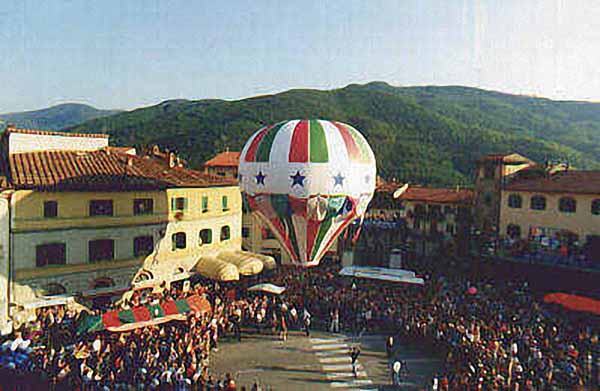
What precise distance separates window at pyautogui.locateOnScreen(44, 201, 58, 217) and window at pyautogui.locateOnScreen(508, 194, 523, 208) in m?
34.1

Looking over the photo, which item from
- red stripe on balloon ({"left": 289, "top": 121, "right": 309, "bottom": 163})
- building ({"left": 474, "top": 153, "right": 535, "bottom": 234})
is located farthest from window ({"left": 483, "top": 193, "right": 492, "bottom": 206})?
red stripe on balloon ({"left": 289, "top": 121, "right": 309, "bottom": 163})

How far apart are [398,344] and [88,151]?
26.0m

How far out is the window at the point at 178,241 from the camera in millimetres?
32000

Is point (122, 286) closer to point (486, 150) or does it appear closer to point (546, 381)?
point (546, 381)

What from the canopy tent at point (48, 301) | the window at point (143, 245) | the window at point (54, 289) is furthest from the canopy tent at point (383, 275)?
the window at point (54, 289)

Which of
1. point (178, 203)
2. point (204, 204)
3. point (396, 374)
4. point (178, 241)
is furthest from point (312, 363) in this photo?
point (204, 204)

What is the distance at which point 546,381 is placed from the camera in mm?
18891

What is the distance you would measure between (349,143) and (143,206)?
14.9 m

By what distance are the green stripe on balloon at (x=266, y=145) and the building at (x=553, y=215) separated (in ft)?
70.2

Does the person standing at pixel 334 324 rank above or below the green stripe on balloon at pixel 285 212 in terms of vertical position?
below

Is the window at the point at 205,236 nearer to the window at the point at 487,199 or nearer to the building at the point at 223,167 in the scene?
the window at the point at 487,199

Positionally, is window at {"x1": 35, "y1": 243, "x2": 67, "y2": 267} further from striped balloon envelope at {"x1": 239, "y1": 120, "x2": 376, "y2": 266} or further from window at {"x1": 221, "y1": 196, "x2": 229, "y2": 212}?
window at {"x1": 221, "y1": 196, "x2": 229, "y2": 212}

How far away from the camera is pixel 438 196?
46.7 meters

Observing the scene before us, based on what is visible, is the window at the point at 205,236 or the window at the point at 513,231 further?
the window at the point at 513,231
